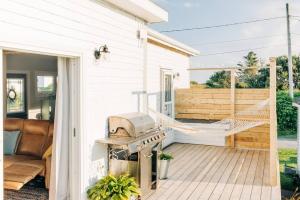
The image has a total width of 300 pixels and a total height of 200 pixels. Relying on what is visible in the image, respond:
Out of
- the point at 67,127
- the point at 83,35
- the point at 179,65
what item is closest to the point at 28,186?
the point at 67,127

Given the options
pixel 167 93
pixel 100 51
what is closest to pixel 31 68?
pixel 167 93

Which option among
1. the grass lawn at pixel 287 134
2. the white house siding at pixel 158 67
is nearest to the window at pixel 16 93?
the white house siding at pixel 158 67

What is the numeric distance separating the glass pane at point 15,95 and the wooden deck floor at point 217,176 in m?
3.64

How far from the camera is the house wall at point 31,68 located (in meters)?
7.13

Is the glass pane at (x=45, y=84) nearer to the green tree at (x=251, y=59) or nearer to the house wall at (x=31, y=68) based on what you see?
the house wall at (x=31, y=68)

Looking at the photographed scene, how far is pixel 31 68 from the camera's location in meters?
7.62

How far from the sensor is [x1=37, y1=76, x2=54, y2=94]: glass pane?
7.86 meters

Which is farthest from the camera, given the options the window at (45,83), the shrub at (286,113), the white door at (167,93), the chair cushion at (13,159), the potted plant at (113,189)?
the shrub at (286,113)

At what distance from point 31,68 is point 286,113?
10261 millimetres

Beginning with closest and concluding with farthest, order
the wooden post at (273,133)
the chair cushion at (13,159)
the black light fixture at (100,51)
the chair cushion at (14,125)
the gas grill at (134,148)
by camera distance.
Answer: the black light fixture at (100,51) → the gas grill at (134,148) → the chair cushion at (13,159) → the wooden post at (273,133) → the chair cushion at (14,125)

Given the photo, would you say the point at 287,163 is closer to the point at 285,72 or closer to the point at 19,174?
the point at 19,174

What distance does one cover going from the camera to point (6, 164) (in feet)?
15.5

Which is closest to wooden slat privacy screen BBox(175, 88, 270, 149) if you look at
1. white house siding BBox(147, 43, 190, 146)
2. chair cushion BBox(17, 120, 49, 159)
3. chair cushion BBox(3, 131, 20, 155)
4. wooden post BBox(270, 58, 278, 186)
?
white house siding BBox(147, 43, 190, 146)

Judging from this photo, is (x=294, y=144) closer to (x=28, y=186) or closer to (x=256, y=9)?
Result: (x=28, y=186)
